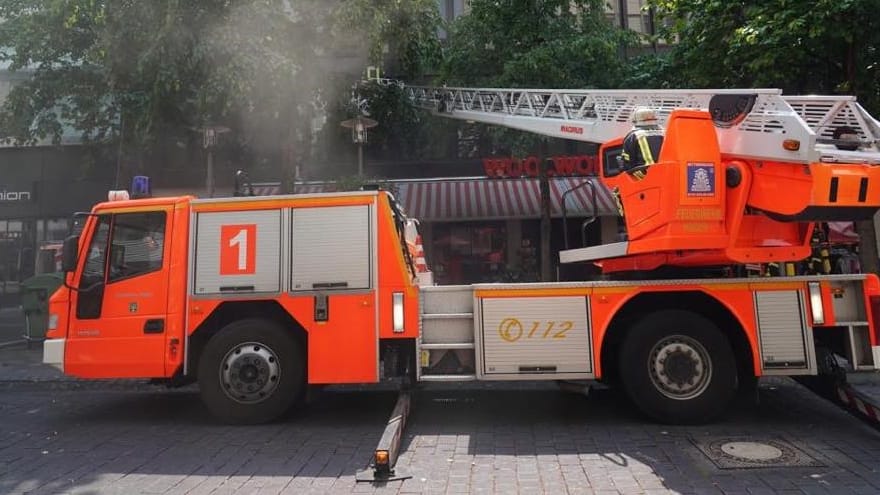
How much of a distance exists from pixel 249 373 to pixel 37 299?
6992 mm

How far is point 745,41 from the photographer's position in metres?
8.51

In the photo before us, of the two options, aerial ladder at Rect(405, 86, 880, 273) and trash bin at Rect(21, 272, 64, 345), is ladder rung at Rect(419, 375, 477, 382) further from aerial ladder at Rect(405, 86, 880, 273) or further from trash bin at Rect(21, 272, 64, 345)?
trash bin at Rect(21, 272, 64, 345)

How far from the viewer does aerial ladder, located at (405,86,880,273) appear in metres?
5.10

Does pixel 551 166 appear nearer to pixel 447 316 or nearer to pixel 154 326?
pixel 447 316

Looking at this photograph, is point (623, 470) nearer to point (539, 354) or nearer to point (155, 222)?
point (539, 354)

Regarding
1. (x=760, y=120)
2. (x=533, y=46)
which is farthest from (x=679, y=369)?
(x=533, y=46)

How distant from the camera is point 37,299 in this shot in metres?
10.4

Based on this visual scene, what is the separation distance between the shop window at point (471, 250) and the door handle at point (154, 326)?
440 inches

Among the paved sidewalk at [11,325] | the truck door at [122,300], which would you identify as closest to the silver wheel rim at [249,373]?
the truck door at [122,300]

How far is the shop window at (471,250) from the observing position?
55.1 ft

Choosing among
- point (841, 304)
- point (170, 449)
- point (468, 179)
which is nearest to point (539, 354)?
point (841, 304)

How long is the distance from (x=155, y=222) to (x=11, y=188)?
15.7 m

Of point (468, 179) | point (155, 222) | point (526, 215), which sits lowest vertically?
point (155, 222)

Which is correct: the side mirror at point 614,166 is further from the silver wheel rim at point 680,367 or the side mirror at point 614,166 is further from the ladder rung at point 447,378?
the ladder rung at point 447,378
